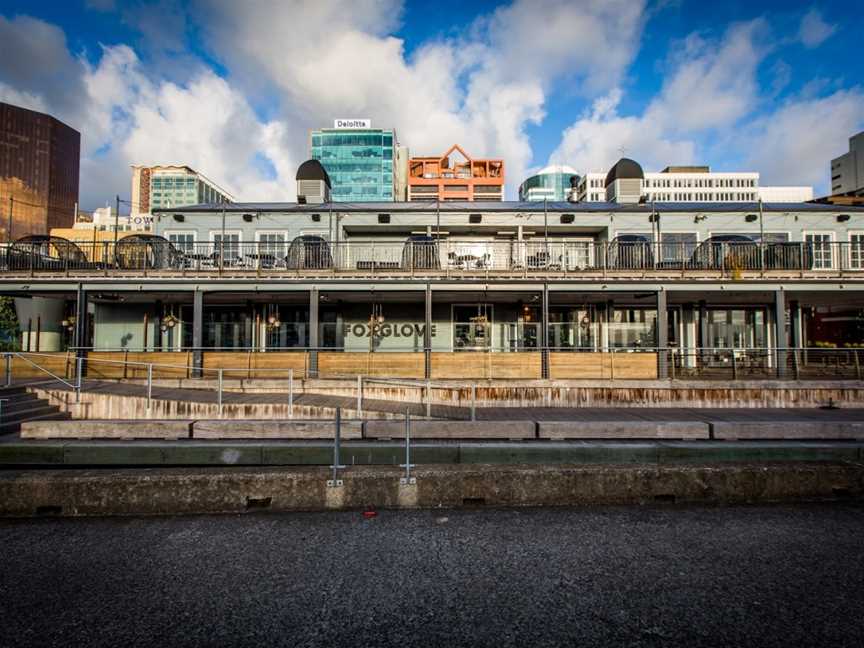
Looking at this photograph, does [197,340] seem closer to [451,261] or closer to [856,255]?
[451,261]

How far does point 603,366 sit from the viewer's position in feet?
47.2

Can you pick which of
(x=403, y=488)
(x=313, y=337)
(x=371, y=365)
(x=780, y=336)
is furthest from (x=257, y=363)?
(x=780, y=336)

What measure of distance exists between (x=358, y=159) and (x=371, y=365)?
115689 millimetres

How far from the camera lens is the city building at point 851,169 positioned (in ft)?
270

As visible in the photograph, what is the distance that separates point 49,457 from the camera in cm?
831

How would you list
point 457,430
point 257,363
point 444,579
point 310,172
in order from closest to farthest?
point 444,579 → point 457,430 → point 257,363 → point 310,172

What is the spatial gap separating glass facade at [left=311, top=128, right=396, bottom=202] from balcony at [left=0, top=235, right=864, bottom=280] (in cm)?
10574

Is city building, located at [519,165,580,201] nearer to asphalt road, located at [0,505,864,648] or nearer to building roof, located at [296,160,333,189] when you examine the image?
building roof, located at [296,160,333,189]

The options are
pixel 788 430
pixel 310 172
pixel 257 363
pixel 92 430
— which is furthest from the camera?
pixel 310 172

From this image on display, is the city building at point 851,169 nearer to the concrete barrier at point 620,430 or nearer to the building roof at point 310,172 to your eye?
the building roof at point 310,172

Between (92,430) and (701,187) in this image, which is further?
(701,187)

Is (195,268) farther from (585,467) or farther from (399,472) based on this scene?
(585,467)

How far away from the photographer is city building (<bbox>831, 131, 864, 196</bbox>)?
82.4 m

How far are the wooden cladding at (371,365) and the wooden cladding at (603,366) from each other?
462 centimetres
